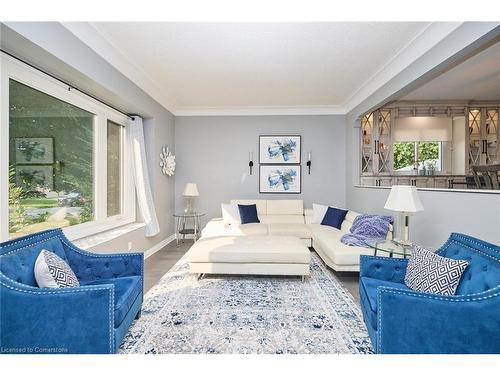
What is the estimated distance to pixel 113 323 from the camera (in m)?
1.57

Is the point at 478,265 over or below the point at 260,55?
below

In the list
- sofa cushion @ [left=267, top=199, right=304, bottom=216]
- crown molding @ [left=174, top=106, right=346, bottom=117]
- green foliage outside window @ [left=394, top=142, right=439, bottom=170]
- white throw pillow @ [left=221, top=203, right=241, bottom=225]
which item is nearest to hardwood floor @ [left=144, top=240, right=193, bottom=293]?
white throw pillow @ [left=221, top=203, right=241, bottom=225]

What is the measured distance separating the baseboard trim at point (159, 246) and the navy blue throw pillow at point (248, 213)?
1.56 m

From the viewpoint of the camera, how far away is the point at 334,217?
4.38 meters

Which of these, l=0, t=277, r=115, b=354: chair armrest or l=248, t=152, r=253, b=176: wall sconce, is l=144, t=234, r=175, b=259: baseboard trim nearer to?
l=248, t=152, r=253, b=176: wall sconce

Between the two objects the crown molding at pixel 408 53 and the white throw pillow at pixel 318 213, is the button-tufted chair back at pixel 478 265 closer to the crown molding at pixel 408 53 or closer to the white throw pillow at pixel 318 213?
the crown molding at pixel 408 53

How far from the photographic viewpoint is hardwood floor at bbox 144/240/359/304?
2939 millimetres

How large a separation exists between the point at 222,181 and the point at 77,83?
315 centimetres

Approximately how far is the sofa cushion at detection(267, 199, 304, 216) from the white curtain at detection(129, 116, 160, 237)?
2.22 metres

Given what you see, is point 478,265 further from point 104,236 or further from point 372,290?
point 104,236

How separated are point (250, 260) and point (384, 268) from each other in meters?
1.43

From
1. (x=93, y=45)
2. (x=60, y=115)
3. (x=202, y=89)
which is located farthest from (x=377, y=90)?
(x=60, y=115)

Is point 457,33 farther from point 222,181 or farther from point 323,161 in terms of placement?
point 222,181

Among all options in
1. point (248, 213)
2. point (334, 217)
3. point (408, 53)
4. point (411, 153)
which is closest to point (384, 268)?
point (334, 217)
